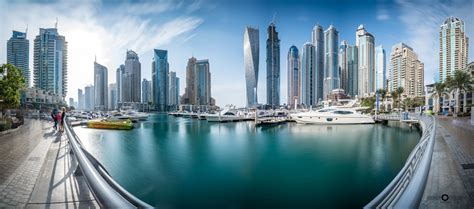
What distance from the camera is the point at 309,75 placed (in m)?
10.6

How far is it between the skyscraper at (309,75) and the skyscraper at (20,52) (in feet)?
33.3

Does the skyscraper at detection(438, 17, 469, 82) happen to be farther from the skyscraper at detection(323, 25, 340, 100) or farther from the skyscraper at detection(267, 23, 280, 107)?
the skyscraper at detection(267, 23, 280, 107)

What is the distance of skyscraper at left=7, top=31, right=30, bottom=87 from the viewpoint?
13.4 feet

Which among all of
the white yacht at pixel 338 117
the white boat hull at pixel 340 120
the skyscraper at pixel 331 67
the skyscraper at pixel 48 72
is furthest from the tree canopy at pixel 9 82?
the white boat hull at pixel 340 120

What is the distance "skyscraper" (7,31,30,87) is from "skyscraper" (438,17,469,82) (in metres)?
7.86

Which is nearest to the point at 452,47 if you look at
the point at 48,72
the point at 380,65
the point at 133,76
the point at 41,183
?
the point at 380,65

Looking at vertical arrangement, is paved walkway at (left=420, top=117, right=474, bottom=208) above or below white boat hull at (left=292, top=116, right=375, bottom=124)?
above

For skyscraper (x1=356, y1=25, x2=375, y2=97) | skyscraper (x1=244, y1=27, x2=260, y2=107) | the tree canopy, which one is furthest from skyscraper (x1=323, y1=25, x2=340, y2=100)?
skyscraper (x1=244, y1=27, x2=260, y2=107)

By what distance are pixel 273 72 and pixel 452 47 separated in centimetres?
2676

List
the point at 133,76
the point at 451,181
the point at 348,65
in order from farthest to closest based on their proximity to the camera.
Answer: the point at 348,65 → the point at 133,76 → the point at 451,181

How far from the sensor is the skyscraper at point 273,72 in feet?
91.0

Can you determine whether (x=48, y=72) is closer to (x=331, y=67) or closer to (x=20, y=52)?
(x=20, y=52)

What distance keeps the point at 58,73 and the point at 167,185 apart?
5.39 m

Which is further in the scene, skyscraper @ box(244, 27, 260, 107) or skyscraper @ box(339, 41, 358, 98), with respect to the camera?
skyscraper @ box(244, 27, 260, 107)
